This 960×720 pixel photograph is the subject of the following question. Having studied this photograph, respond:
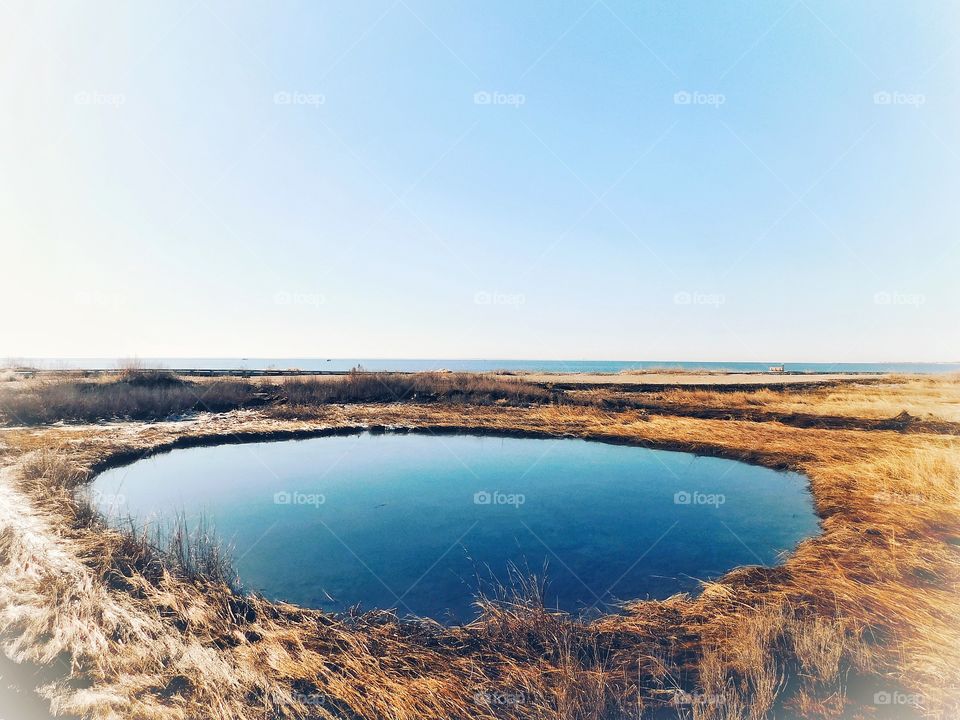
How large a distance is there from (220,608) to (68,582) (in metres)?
2.67

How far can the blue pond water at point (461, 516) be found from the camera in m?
8.43

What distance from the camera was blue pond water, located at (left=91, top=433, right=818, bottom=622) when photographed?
8.43 meters

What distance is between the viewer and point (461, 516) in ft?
39.8

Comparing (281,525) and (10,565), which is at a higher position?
(10,565)

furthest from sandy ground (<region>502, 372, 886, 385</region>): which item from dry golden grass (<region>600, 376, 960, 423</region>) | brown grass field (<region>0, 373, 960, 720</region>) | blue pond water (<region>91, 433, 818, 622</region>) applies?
brown grass field (<region>0, 373, 960, 720</region>)

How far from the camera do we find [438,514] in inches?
483

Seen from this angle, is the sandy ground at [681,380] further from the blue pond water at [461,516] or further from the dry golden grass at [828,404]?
the blue pond water at [461,516]

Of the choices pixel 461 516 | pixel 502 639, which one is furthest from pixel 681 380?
pixel 502 639

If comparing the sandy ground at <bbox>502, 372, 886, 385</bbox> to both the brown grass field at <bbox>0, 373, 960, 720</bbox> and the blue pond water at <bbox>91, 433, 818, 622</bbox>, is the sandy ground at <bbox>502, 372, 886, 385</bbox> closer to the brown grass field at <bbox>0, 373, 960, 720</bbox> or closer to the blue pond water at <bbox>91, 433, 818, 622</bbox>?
the blue pond water at <bbox>91, 433, 818, 622</bbox>

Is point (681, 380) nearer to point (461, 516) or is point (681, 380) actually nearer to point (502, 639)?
point (461, 516)

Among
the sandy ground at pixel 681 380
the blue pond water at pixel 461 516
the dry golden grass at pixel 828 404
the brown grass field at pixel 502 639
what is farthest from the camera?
the sandy ground at pixel 681 380

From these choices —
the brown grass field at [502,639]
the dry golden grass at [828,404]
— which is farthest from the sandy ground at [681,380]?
the brown grass field at [502,639]

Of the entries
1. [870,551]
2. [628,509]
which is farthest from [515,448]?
[870,551]

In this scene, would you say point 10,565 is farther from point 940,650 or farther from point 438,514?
point 940,650
